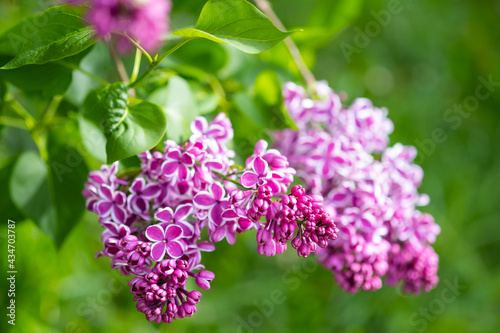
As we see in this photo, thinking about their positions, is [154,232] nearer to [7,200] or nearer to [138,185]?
[138,185]

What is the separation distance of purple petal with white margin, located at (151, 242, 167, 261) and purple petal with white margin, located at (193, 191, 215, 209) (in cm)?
5

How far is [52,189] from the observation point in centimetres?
71

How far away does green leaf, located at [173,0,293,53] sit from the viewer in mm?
523

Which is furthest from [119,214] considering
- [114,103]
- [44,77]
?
[44,77]

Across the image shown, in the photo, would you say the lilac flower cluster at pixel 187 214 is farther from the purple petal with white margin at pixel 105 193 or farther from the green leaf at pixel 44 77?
the green leaf at pixel 44 77

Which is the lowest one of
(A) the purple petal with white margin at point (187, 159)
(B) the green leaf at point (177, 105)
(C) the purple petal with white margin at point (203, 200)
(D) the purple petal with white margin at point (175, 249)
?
(D) the purple petal with white margin at point (175, 249)

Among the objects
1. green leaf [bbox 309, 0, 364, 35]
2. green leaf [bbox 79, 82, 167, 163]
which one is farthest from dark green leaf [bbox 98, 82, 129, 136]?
green leaf [bbox 309, 0, 364, 35]

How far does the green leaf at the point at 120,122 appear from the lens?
20.3 inches

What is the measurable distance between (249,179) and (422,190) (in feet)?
4.19

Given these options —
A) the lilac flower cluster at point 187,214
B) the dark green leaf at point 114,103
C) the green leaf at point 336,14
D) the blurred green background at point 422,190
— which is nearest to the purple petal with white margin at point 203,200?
the lilac flower cluster at point 187,214

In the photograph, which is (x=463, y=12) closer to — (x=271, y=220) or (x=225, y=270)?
(x=225, y=270)

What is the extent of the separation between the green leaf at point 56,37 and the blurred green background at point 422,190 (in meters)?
0.23

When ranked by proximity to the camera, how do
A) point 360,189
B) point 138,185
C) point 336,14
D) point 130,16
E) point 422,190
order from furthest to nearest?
point 422,190 → point 336,14 → point 360,189 → point 138,185 → point 130,16

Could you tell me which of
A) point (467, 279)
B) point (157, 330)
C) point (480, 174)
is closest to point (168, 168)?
point (157, 330)
